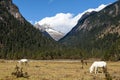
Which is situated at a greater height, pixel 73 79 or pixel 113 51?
pixel 113 51

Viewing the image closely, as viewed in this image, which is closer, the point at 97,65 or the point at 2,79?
the point at 2,79

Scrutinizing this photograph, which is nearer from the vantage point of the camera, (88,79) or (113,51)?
(88,79)

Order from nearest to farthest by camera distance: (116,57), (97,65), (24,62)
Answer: (97,65)
(24,62)
(116,57)

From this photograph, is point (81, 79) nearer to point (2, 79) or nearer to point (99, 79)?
point (99, 79)

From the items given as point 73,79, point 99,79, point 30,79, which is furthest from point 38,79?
point 99,79

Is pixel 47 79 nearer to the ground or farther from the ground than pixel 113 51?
nearer to the ground

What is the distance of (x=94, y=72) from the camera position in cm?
5128

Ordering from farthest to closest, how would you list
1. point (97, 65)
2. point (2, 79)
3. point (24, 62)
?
point (24, 62), point (97, 65), point (2, 79)

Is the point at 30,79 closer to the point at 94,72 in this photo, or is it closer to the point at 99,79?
the point at 99,79

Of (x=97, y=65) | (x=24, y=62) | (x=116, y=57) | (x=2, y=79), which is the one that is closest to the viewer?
(x=2, y=79)

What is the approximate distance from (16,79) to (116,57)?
139 metres

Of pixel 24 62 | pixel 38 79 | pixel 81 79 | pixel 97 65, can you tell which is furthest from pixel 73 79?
pixel 24 62

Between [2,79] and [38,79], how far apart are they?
15.2 ft

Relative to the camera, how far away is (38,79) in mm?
41031
